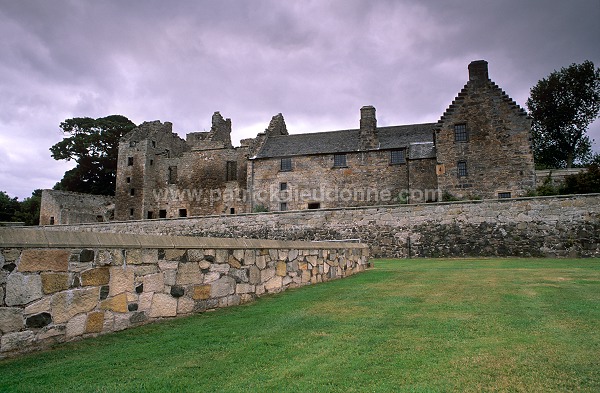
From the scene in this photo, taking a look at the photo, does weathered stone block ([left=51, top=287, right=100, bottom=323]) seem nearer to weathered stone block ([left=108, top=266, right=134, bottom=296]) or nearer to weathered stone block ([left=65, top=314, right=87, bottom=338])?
weathered stone block ([left=65, top=314, right=87, bottom=338])

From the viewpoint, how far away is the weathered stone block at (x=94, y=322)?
17.4 feet

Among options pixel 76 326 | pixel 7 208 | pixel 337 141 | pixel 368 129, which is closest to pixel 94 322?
pixel 76 326

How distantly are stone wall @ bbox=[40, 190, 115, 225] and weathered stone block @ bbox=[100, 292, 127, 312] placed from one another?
4394 cm

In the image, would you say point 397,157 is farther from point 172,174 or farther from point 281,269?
point 281,269

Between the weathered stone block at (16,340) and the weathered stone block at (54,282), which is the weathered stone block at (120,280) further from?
the weathered stone block at (16,340)

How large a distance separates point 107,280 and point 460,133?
30671mm

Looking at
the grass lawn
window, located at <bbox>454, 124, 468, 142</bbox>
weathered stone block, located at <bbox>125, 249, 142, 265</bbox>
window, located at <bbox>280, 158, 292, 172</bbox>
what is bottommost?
the grass lawn

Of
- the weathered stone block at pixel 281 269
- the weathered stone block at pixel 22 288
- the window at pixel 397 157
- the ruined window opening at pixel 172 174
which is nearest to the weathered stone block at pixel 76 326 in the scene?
the weathered stone block at pixel 22 288

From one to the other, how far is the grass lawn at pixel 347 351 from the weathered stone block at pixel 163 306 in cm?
16

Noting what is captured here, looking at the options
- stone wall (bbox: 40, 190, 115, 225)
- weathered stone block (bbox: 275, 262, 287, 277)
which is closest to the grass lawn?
weathered stone block (bbox: 275, 262, 287, 277)

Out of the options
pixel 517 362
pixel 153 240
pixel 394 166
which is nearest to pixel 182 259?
pixel 153 240

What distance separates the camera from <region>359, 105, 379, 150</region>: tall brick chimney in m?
36.6

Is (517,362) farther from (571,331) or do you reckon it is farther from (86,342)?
(86,342)

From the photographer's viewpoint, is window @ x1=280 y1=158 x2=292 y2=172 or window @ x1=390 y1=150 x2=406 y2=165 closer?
window @ x1=390 y1=150 x2=406 y2=165
